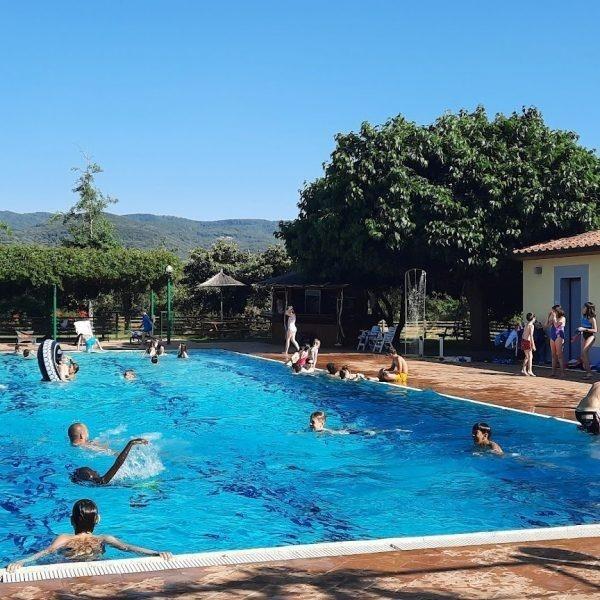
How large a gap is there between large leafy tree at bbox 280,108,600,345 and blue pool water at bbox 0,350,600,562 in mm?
7968

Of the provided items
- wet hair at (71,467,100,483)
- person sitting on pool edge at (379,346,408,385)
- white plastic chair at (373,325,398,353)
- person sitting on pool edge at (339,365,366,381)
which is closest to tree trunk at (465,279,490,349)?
white plastic chair at (373,325,398,353)

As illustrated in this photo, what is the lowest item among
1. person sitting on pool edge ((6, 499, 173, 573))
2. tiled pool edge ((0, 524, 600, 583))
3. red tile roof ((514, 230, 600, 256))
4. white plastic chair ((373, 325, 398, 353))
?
person sitting on pool edge ((6, 499, 173, 573))

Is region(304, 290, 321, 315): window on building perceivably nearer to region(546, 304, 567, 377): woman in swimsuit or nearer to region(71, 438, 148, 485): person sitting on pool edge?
region(546, 304, 567, 377): woman in swimsuit

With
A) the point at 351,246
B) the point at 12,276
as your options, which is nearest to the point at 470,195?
the point at 351,246

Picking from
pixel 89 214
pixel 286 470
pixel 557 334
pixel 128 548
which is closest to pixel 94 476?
pixel 286 470

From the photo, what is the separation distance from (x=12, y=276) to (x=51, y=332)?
2961 mm

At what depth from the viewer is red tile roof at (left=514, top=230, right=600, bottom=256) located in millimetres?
19484

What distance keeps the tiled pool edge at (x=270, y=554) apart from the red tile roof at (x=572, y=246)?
14.4 meters

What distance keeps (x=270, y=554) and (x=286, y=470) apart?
202 inches

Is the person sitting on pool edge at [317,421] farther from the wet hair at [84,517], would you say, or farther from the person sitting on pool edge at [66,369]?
the person sitting on pool edge at [66,369]

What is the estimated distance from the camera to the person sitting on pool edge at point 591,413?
10898mm

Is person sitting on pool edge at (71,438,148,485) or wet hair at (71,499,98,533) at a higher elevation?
wet hair at (71,499,98,533)

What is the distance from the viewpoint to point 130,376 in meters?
20.0

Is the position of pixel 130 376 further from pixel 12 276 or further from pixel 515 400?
pixel 12 276
